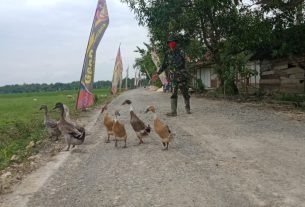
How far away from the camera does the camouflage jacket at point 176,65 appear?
14594mm

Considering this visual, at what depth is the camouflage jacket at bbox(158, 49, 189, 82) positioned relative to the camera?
47.9ft

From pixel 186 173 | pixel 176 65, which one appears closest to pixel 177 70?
pixel 176 65

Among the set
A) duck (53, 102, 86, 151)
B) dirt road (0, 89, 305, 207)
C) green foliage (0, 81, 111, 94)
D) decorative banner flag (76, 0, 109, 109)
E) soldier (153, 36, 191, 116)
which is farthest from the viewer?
green foliage (0, 81, 111, 94)

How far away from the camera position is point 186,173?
7234 millimetres

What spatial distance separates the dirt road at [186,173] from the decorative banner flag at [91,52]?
7.74 m

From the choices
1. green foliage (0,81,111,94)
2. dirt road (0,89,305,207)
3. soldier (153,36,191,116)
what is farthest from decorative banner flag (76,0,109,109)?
green foliage (0,81,111,94)

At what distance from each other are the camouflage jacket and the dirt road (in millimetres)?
3429

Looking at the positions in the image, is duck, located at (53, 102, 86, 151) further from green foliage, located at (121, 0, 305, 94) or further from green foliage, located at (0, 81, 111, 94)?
green foliage, located at (0, 81, 111, 94)

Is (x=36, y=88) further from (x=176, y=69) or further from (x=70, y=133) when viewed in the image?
(x=70, y=133)

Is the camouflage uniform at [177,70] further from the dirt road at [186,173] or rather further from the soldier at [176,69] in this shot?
the dirt road at [186,173]

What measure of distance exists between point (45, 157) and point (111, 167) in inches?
84.3

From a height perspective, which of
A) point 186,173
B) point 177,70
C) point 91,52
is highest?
point 91,52

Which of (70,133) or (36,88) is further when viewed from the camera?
(36,88)

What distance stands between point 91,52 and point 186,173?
12695mm
